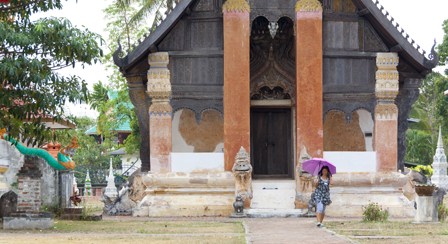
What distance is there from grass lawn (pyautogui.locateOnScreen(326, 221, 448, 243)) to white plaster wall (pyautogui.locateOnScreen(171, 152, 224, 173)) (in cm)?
564

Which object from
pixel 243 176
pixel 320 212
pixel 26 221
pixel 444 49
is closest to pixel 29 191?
pixel 26 221

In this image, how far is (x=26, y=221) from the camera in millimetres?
23250

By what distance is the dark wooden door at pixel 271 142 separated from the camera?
3316 cm

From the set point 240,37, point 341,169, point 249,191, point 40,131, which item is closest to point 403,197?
point 341,169

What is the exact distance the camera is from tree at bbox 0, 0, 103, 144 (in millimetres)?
21516

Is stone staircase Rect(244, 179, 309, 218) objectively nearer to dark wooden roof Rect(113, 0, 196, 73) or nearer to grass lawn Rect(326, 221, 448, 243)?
grass lawn Rect(326, 221, 448, 243)

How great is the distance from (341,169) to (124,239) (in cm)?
1101

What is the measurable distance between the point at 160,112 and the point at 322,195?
22.3 ft

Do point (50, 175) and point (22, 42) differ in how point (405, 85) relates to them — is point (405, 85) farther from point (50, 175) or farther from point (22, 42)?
point (22, 42)

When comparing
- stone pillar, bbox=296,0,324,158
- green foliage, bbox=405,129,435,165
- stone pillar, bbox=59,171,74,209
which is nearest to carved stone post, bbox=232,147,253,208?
stone pillar, bbox=296,0,324,158

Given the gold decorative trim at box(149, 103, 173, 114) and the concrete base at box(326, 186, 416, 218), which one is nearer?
the concrete base at box(326, 186, 416, 218)

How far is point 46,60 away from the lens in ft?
73.0

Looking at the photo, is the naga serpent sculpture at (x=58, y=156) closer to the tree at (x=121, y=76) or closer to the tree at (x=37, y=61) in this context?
the tree at (x=37, y=61)

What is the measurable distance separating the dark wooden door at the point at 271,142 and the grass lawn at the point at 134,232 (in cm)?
717
